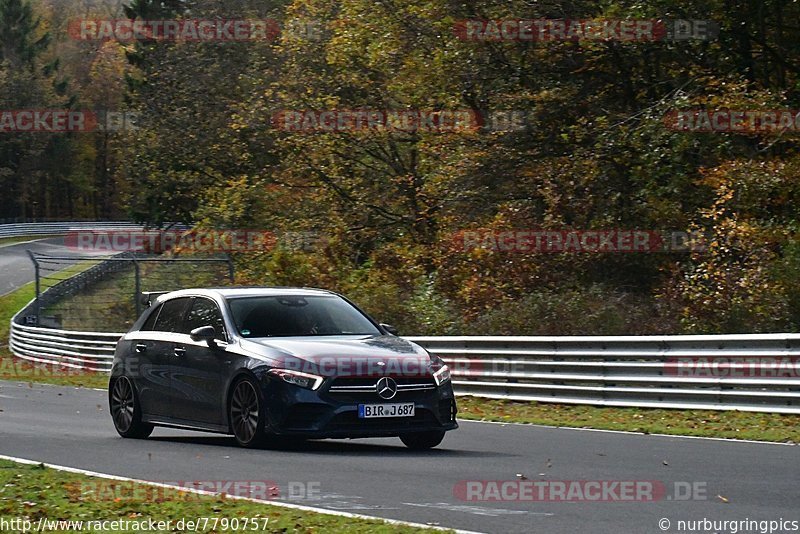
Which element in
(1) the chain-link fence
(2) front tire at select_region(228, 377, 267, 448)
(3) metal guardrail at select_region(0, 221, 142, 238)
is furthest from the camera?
(3) metal guardrail at select_region(0, 221, 142, 238)

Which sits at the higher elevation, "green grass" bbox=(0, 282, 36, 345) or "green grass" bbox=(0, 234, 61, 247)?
A: "green grass" bbox=(0, 234, 61, 247)

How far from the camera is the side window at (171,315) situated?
570 inches

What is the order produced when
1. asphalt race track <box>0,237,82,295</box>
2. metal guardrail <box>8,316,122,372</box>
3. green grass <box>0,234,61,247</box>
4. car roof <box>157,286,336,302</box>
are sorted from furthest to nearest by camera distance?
green grass <box>0,234,61,247</box>
asphalt race track <box>0,237,82,295</box>
metal guardrail <box>8,316,122,372</box>
car roof <box>157,286,336,302</box>

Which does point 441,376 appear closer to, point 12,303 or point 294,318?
point 294,318

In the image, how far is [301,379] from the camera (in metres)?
12.2

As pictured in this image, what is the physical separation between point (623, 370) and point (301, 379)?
23.9 ft

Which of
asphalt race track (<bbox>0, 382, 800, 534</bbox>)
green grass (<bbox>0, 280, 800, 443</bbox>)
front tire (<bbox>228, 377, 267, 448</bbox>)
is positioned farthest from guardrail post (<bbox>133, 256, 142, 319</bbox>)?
front tire (<bbox>228, 377, 267, 448</bbox>)

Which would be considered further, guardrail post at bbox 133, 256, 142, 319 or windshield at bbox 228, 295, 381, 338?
guardrail post at bbox 133, 256, 142, 319

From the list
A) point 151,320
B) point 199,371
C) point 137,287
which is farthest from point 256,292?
point 137,287

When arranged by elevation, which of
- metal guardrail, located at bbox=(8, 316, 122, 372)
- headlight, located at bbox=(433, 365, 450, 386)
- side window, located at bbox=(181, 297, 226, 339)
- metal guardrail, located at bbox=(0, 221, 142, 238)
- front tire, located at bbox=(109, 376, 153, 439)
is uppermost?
side window, located at bbox=(181, 297, 226, 339)

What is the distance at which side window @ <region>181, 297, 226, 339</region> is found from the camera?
13640 millimetres

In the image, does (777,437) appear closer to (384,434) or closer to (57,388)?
(384,434)

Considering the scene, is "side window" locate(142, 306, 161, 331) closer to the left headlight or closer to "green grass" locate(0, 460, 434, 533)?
the left headlight

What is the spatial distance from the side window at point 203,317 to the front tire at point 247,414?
89cm
